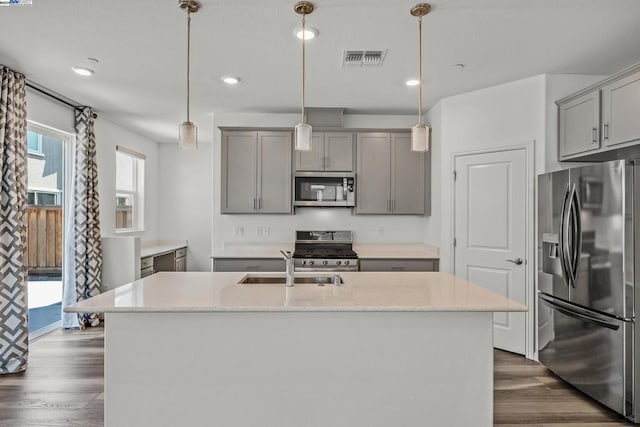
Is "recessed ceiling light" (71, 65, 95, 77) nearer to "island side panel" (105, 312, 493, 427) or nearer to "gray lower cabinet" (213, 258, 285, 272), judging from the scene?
"gray lower cabinet" (213, 258, 285, 272)

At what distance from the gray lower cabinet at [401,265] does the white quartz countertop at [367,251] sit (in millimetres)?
45

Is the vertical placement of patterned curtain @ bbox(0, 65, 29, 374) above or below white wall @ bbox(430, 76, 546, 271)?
below

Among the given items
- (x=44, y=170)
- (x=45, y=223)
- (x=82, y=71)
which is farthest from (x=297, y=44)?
(x=45, y=223)

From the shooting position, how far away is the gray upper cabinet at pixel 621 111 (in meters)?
2.67

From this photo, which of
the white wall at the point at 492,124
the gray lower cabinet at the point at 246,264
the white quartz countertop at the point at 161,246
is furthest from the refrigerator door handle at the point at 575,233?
the white quartz countertop at the point at 161,246

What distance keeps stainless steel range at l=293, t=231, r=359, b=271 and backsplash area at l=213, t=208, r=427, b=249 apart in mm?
93

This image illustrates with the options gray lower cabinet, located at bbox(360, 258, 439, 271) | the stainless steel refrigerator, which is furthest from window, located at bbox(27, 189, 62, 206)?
the stainless steel refrigerator

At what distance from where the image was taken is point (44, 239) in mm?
4188

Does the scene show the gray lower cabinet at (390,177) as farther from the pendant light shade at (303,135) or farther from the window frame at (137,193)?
the window frame at (137,193)

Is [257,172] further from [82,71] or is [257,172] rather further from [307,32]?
[307,32]

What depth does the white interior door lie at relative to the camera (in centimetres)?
365

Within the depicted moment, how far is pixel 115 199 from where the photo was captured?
17.4 ft

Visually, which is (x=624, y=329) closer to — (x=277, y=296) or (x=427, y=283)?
(x=427, y=283)

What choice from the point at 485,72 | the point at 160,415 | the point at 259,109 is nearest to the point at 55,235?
the point at 259,109
